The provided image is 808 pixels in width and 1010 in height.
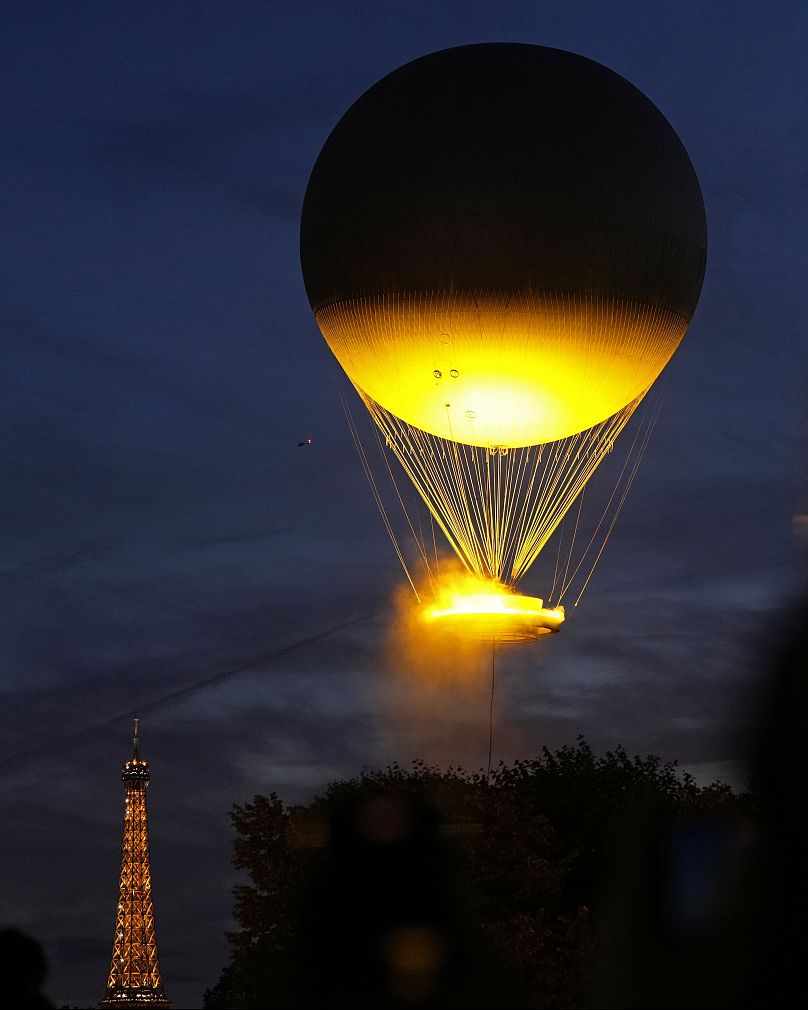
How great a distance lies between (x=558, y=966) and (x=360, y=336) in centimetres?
2054

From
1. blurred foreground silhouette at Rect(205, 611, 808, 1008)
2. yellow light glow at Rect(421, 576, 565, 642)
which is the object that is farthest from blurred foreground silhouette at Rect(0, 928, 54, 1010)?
yellow light glow at Rect(421, 576, 565, 642)

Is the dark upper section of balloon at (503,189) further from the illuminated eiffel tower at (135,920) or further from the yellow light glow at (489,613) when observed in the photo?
the illuminated eiffel tower at (135,920)

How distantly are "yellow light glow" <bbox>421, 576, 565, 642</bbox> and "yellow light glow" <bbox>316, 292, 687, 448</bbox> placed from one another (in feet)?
10.4

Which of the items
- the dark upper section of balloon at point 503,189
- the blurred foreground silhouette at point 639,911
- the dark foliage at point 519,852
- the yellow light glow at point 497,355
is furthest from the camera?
the dark foliage at point 519,852

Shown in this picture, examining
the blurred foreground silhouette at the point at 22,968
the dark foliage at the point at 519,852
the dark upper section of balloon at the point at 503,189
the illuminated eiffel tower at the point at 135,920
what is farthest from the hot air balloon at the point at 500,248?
the illuminated eiffel tower at the point at 135,920

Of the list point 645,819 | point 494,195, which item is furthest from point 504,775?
point 645,819

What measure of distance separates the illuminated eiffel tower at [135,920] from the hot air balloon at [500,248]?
84112mm

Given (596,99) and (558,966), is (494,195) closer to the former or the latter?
(596,99)

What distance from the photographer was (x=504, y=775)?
63156mm

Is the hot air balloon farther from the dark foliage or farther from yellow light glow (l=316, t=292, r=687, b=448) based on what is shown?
the dark foliage

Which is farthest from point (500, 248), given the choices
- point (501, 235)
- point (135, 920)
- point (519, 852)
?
point (135, 920)

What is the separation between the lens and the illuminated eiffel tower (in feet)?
376

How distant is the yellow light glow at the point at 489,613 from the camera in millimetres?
34562

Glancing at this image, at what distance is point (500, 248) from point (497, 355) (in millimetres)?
2074
